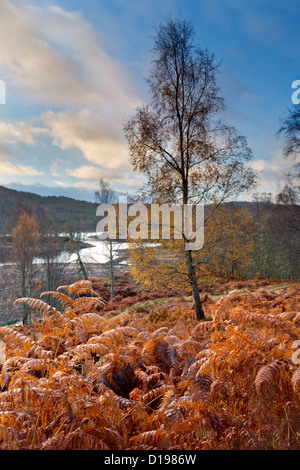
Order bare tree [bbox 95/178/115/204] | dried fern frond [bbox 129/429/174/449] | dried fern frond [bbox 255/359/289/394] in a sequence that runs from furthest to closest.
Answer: bare tree [bbox 95/178/115/204], dried fern frond [bbox 255/359/289/394], dried fern frond [bbox 129/429/174/449]

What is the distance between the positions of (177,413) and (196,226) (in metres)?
7.03

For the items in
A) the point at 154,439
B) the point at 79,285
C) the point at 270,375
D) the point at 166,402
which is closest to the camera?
the point at 154,439

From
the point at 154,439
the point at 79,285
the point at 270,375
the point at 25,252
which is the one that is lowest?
the point at 154,439

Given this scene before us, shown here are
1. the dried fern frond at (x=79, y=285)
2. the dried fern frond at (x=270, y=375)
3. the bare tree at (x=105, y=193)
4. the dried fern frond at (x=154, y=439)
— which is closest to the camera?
the dried fern frond at (x=154, y=439)

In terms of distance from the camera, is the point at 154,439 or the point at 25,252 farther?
the point at 25,252

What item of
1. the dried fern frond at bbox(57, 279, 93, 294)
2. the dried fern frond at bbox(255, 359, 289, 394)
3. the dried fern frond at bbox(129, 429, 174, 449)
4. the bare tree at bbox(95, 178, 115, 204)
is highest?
the bare tree at bbox(95, 178, 115, 204)

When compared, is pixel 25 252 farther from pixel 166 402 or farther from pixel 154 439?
pixel 154 439

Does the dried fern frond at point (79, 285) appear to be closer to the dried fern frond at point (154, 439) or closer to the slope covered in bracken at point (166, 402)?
the slope covered in bracken at point (166, 402)

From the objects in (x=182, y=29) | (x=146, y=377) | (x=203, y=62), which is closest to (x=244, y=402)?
(x=146, y=377)

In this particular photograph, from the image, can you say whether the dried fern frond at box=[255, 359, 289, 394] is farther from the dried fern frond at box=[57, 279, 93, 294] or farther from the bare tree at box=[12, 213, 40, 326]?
the bare tree at box=[12, 213, 40, 326]

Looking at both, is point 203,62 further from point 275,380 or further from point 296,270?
point 296,270

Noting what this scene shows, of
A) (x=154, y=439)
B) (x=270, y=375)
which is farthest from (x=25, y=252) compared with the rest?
(x=270, y=375)

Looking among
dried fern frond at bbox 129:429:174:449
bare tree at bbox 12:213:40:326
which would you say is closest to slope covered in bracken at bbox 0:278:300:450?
dried fern frond at bbox 129:429:174:449

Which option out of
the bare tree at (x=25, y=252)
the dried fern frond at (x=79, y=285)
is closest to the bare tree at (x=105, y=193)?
the bare tree at (x=25, y=252)
